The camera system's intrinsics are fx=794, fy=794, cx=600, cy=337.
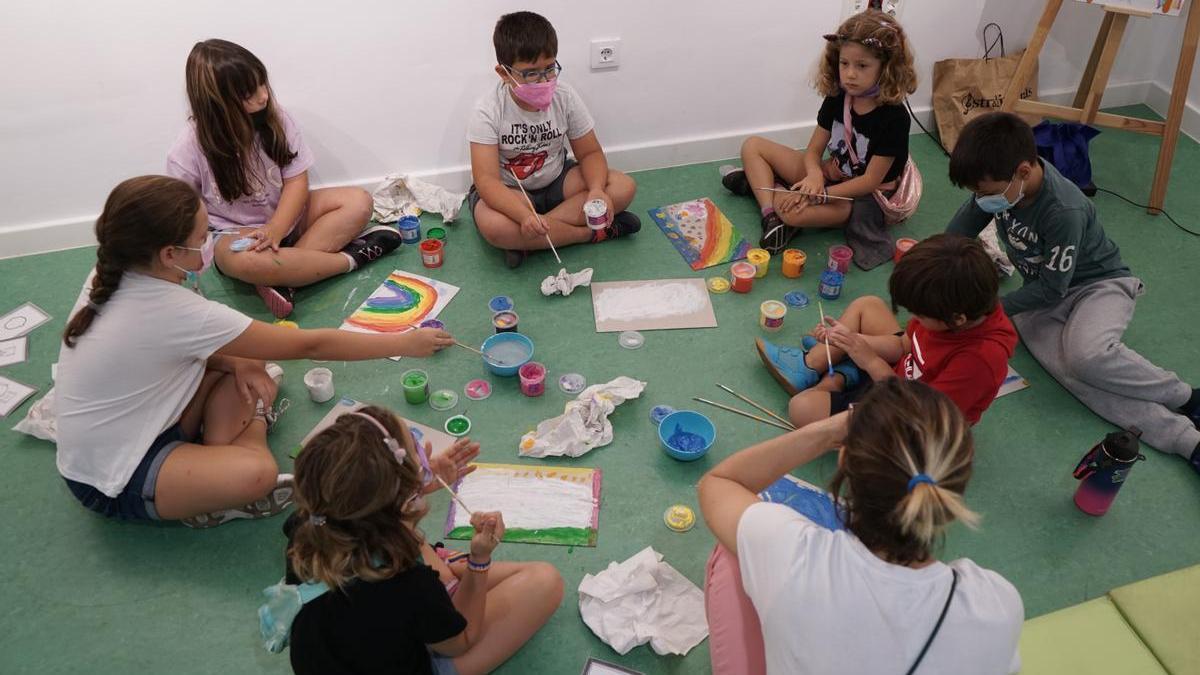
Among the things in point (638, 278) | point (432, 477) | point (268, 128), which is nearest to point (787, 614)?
point (432, 477)

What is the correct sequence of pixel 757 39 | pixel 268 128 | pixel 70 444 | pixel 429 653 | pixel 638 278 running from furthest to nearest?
pixel 757 39, pixel 638 278, pixel 268 128, pixel 70 444, pixel 429 653

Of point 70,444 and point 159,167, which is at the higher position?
point 159,167

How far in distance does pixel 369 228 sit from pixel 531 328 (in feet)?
2.82

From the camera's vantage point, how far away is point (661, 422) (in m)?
2.29

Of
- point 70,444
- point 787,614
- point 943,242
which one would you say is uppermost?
point 943,242

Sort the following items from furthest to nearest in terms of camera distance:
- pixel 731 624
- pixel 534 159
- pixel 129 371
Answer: pixel 534 159
pixel 129 371
pixel 731 624

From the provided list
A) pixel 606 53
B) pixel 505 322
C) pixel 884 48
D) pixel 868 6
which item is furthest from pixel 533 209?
pixel 868 6

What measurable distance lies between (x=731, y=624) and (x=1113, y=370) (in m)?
1.56

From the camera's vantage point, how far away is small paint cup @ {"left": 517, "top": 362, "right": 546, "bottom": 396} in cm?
241

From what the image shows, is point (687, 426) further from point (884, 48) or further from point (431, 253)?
point (884, 48)

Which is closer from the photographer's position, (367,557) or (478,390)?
(367,557)

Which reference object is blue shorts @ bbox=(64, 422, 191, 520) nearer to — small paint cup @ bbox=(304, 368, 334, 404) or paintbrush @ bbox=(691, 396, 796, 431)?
small paint cup @ bbox=(304, 368, 334, 404)

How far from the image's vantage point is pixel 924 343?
2.13 m

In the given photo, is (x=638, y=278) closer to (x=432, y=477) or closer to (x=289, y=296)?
(x=289, y=296)
